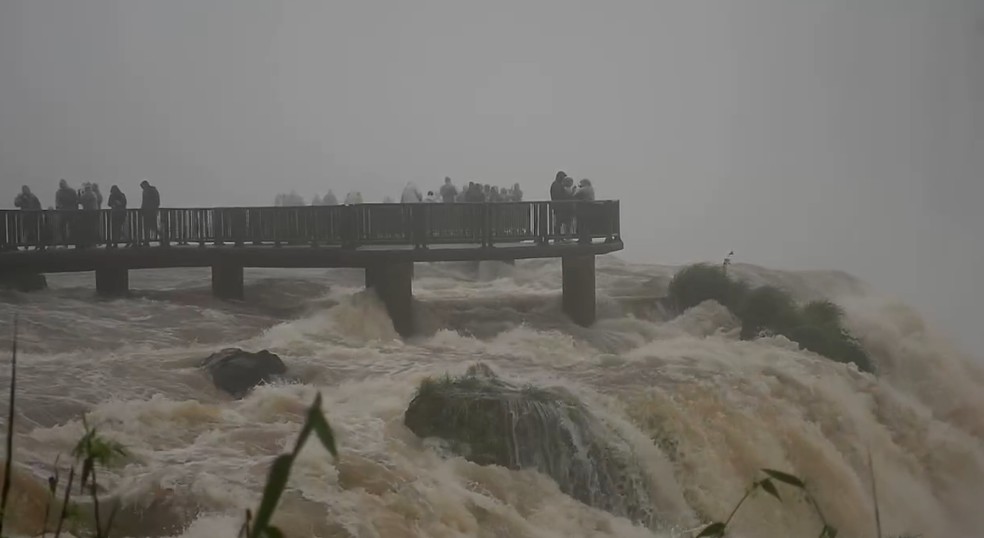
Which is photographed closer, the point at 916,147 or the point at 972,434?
the point at 972,434

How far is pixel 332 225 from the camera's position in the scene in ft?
47.8

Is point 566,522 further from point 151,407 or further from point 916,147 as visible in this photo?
point 916,147

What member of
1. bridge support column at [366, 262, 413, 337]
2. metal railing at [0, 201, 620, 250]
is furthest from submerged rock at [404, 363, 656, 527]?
metal railing at [0, 201, 620, 250]

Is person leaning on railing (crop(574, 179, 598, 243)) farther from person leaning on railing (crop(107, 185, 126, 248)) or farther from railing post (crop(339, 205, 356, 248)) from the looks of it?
person leaning on railing (crop(107, 185, 126, 248))

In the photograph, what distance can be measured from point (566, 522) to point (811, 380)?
539cm

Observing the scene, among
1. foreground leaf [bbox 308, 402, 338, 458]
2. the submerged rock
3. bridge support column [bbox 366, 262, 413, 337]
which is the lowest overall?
the submerged rock

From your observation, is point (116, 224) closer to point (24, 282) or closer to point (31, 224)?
point (31, 224)

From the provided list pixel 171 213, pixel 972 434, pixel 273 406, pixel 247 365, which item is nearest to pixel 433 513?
pixel 273 406

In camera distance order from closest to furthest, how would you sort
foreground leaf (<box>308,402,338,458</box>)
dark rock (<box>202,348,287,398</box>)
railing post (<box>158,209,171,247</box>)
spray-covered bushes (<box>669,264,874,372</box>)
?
foreground leaf (<box>308,402,338,458</box>) < dark rock (<box>202,348,287,398</box>) < railing post (<box>158,209,171,247</box>) < spray-covered bushes (<box>669,264,874,372</box>)

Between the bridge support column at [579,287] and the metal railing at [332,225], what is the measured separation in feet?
1.41

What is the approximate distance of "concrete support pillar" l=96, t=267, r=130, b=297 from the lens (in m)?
13.9

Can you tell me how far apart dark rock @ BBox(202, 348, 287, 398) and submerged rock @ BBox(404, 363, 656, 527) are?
1.48 meters

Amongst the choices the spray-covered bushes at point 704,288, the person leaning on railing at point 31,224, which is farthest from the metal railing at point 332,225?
the spray-covered bushes at point 704,288

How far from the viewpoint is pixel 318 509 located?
716 cm
